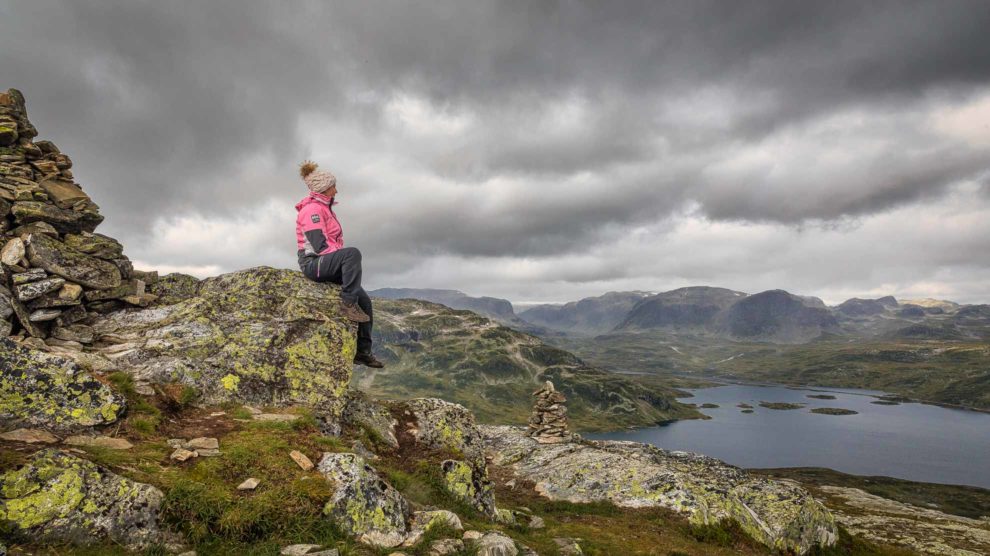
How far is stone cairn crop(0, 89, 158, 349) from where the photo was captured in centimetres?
1340

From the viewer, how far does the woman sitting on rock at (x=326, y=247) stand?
52.4 ft

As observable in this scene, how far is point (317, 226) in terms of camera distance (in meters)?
16.0

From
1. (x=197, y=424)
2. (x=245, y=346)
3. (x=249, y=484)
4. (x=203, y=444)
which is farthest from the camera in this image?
(x=245, y=346)

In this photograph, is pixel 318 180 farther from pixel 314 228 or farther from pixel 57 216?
pixel 57 216

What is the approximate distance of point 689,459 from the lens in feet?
116

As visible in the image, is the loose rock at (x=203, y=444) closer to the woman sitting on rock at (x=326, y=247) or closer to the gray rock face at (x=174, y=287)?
the woman sitting on rock at (x=326, y=247)

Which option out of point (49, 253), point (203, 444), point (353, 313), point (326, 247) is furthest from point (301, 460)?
point (49, 253)

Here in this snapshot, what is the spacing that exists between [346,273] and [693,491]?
23794mm

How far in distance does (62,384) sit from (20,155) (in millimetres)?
13642

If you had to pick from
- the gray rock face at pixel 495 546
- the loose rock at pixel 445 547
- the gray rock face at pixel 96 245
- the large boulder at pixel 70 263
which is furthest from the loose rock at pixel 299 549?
the gray rock face at pixel 96 245

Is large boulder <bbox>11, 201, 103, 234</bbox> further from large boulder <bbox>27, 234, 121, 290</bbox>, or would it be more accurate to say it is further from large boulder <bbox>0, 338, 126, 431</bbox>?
large boulder <bbox>0, 338, 126, 431</bbox>

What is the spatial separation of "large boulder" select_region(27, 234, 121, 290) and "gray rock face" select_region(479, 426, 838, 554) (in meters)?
25.5

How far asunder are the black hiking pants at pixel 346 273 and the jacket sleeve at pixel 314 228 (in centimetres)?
44

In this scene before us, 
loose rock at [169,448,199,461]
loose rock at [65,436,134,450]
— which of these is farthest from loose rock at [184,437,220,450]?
loose rock at [65,436,134,450]
